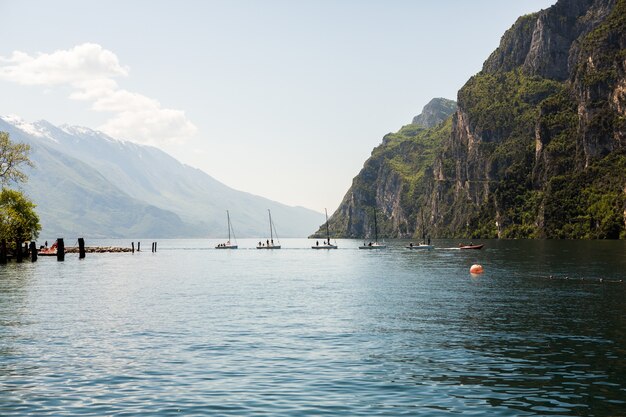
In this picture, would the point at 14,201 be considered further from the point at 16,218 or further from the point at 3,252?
the point at 16,218

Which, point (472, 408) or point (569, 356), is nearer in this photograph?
point (472, 408)

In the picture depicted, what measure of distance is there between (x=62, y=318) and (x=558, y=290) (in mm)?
49677

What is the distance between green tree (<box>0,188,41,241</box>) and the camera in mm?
117306

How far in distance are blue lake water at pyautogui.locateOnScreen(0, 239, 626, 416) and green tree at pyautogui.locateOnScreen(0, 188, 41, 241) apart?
54.6 metres

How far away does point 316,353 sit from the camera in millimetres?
34594

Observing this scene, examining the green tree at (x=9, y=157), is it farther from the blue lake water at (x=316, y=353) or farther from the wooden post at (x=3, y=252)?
the blue lake water at (x=316, y=353)

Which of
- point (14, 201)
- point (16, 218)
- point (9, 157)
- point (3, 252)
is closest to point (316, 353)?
point (9, 157)

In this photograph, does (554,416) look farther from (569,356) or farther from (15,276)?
(15,276)

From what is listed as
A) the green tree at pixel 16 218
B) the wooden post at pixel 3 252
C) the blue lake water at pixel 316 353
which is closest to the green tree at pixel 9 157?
the green tree at pixel 16 218

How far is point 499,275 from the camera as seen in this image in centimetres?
9181

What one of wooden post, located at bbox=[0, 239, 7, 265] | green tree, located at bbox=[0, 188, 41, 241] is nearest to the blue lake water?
green tree, located at bbox=[0, 188, 41, 241]

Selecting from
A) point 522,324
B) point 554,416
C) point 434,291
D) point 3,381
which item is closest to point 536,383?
point 554,416

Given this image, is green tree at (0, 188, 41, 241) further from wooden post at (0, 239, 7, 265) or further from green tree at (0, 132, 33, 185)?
green tree at (0, 132, 33, 185)

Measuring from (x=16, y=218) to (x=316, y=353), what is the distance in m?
100
